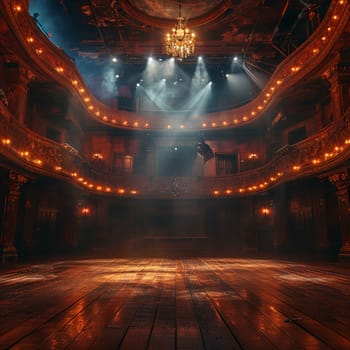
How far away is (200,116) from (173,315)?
1696cm

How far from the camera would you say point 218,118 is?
755 inches

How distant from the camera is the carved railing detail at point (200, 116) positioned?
32.4 ft

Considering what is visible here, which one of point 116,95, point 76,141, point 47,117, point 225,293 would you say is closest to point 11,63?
point 47,117

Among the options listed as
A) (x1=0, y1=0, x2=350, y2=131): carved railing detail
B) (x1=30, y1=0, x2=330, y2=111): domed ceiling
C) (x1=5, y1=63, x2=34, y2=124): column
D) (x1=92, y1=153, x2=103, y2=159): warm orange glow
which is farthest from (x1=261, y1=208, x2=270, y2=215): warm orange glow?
(x1=5, y1=63, x2=34, y2=124): column

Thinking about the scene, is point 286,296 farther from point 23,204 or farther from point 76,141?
point 76,141

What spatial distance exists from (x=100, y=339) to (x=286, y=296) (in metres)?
3.01

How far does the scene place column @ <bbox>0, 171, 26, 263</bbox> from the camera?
10578 millimetres

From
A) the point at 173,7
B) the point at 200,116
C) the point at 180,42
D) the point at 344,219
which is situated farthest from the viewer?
the point at 200,116

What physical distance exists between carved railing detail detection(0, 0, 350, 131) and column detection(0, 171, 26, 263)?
4.29 metres

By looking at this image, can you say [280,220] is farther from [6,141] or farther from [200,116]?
[6,141]

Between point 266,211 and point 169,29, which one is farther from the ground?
point 169,29

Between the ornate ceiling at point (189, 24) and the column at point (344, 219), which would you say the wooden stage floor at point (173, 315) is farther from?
the ornate ceiling at point (189, 24)

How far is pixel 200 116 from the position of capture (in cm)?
1952

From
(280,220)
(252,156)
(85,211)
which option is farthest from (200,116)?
(85,211)
